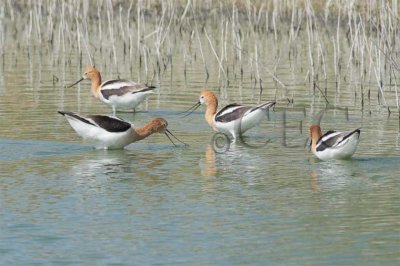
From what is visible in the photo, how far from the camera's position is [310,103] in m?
18.1

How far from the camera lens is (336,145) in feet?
42.3

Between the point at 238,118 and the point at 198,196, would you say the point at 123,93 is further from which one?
the point at 198,196

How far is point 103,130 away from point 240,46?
625 cm

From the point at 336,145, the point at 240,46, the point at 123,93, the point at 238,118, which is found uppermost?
the point at 240,46

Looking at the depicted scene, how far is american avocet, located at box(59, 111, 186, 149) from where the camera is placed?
13859mm

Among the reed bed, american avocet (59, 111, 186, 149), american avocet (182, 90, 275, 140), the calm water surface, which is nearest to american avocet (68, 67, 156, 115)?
the calm water surface

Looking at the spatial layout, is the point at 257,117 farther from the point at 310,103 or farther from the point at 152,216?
the point at 152,216

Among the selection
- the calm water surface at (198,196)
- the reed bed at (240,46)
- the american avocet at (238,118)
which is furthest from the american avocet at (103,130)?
the reed bed at (240,46)

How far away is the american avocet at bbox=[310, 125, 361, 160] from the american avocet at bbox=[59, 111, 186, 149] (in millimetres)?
2432

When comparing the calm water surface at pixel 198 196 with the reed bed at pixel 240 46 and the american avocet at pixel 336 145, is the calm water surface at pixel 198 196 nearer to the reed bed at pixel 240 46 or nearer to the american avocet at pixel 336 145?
the american avocet at pixel 336 145

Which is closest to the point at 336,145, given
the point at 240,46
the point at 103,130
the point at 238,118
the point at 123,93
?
the point at 238,118

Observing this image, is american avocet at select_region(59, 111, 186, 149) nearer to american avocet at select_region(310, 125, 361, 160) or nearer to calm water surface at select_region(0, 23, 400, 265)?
calm water surface at select_region(0, 23, 400, 265)

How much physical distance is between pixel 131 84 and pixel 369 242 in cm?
818

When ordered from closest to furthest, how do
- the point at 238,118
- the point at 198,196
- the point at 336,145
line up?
the point at 198,196 → the point at 336,145 → the point at 238,118
